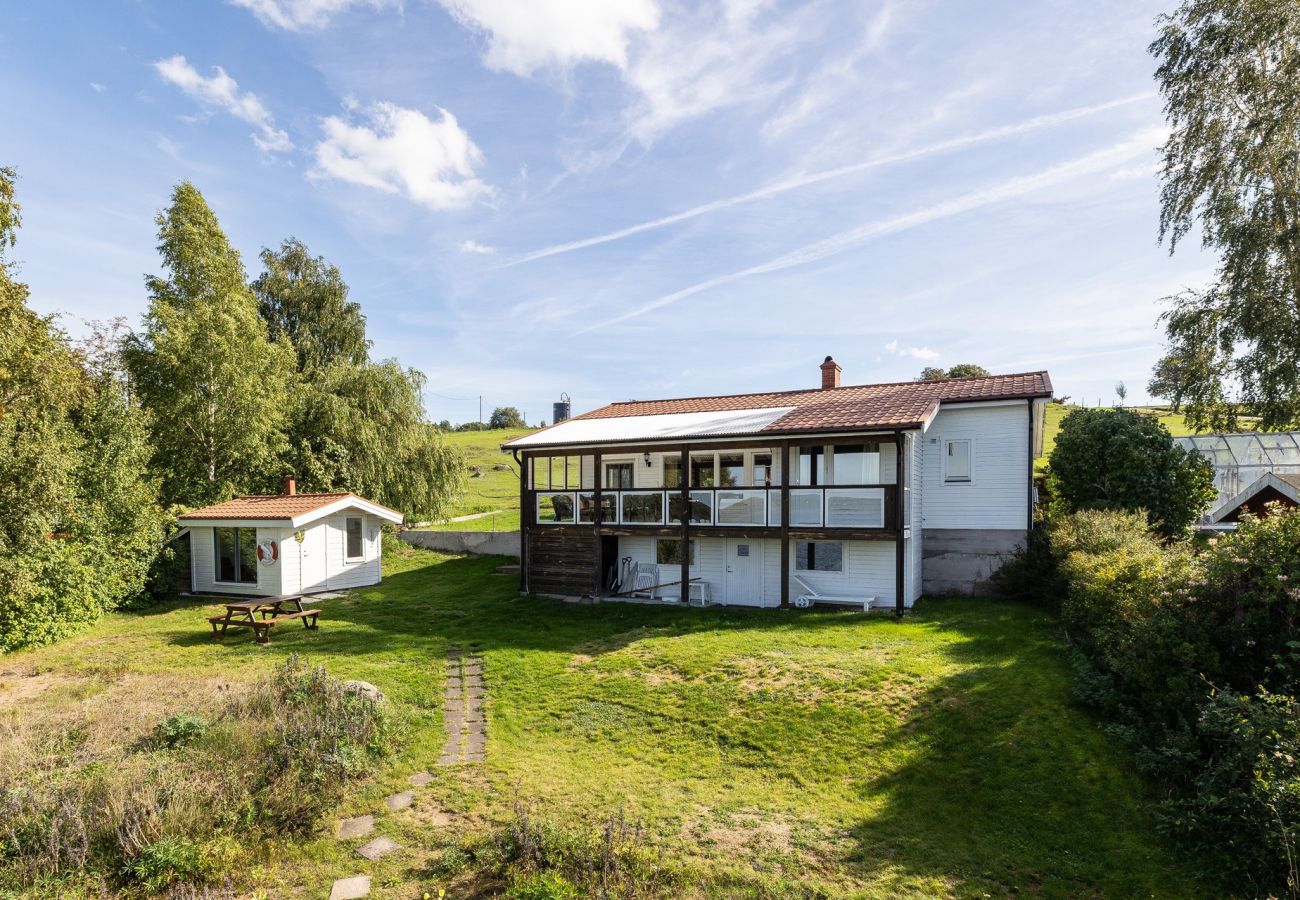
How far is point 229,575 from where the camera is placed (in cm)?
2134

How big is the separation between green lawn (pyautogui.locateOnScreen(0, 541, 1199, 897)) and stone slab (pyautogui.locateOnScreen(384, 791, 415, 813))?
0.46ft

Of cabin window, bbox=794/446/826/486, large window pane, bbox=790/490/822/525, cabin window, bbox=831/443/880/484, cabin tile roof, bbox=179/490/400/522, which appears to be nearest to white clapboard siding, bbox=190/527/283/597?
cabin tile roof, bbox=179/490/400/522

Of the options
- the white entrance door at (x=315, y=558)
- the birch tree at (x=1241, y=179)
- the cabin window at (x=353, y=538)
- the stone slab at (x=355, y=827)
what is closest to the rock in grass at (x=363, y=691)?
the stone slab at (x=355, y=827)

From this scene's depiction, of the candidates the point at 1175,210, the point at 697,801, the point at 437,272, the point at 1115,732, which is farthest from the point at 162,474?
the point at 1175,210

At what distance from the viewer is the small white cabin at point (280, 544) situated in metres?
20.1

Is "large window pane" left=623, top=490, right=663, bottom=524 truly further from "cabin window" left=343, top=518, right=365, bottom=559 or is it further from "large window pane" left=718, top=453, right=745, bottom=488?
"cabin window" left=343, top=518, right=365, bottom=559

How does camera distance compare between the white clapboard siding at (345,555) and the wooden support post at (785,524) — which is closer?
the wooden support post at (785,524)

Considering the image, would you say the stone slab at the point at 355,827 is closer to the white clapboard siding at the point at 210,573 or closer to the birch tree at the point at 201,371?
the white clapboard siding at the point at 210,573

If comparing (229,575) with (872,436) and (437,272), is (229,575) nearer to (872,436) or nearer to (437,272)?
(437,272)

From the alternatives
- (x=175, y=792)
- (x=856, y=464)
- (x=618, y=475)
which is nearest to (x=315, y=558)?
(x=618, y=475)

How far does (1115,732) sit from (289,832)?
10.3m

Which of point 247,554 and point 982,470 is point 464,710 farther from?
point 982,470

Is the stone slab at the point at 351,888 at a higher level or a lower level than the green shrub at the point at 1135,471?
lower

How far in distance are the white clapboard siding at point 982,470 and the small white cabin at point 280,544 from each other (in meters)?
18.5
